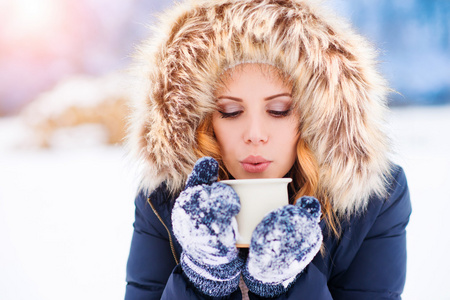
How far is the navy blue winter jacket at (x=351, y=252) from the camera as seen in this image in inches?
31.8

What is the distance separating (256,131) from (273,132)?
45 mm

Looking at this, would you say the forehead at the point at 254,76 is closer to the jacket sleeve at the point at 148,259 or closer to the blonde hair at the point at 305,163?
the blonde hair at the point at 305,163

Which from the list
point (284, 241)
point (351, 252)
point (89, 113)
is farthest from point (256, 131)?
point (89, 113)

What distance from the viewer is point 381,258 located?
0.81 metres

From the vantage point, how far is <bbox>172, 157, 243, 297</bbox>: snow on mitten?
0.57 m

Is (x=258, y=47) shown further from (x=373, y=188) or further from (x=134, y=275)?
(x=134, y=275)

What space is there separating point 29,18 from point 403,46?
286cm

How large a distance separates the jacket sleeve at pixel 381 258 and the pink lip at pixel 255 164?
0.27 meters

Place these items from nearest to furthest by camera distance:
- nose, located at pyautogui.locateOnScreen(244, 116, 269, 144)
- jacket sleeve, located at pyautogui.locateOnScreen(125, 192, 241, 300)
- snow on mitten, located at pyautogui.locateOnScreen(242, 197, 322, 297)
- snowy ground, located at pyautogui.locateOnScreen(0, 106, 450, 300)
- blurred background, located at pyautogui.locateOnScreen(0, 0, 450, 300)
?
snow on mitten, located at pyautogui.locateOnScreen(242, 197, 322, 297) < nose, located at pyautogui.locateOnScreen(244, 116, 269, 144) < jacket sleeve, located at pyautogui.locateOnScreen(125, 192, 241, 300) < snowy ground, located at pyautogui.locateOnScreen(0, 106, 450, 300) < blurred background, located at pyautogui.locateOnScreen(0, 0, 450, 300)

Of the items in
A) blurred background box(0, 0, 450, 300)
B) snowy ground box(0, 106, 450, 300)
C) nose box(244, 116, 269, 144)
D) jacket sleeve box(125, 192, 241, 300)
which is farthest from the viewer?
blurred background box(0, 0, 450, 300)

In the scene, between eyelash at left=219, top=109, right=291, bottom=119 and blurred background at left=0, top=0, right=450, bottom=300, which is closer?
eyelash at left=219, top=109, right=291, bottom=119

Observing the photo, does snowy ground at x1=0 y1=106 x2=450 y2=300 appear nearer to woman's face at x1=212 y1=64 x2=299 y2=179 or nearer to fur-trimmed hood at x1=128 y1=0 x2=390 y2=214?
fur-trimmed hood at x1=128 y1=0 x2=390 y2=214

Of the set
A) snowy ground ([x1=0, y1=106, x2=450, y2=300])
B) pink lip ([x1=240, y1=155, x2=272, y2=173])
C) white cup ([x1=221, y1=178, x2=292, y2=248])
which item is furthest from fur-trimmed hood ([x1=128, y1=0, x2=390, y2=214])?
snowy ground ([x1=0, y1=106, x2=450, y2=300])

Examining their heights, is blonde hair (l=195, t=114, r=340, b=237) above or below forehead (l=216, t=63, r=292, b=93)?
below
